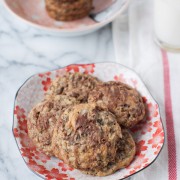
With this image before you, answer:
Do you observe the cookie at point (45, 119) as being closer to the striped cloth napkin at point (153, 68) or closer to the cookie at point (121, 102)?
the cookie at point (121, 102)

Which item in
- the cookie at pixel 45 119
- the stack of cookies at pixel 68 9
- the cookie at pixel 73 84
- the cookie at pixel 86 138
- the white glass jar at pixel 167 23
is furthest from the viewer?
the stack of cookies at pixel 68 9

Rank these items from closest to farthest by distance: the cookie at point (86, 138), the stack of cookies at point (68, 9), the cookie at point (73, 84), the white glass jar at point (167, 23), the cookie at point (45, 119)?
the cookie at point (86, 138), the cookie at point (45, 119), the cookie at point (73, 84), the white glass jar at point (167, 23), the stack of cookies at point (68, 9)

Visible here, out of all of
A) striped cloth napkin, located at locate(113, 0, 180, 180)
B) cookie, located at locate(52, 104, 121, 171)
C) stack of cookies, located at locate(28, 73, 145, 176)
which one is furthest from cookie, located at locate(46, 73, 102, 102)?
striped cloth napkin, located at locate(113, 0, 180, 180)

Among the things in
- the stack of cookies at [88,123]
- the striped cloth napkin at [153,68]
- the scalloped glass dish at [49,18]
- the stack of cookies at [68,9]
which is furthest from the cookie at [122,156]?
the stack of cookies at [68,9]

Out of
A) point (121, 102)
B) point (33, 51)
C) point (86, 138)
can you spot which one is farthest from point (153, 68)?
point (86, 138)

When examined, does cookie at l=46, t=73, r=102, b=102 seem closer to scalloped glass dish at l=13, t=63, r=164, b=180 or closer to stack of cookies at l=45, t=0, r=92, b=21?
scalloped glass dish at l=13, t=63, r=164, b=180

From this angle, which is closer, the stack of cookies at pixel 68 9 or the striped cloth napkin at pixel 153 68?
the striped cloth napkin at pixel 153 68

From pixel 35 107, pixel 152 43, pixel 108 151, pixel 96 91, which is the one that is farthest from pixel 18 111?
pixel 152 43
